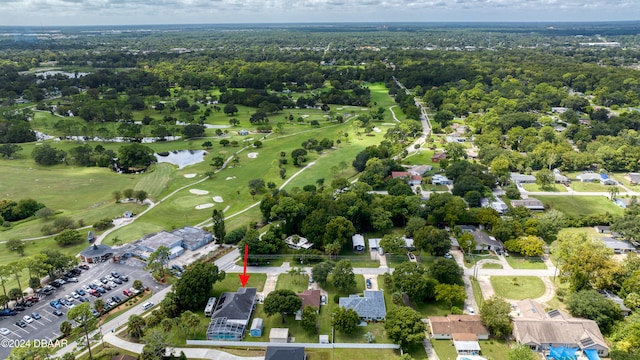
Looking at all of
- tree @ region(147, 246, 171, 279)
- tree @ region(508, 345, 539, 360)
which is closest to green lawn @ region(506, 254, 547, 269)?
tree @ region(508, 345, 539, 360)

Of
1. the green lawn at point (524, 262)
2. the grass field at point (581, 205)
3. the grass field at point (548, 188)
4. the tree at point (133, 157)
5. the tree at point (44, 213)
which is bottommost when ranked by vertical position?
the green lawn at point (524, 262)

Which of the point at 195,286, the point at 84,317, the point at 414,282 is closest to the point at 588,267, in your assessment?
the point at 414,282

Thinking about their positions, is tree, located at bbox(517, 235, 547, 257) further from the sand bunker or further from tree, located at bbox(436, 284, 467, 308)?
the sand bunker

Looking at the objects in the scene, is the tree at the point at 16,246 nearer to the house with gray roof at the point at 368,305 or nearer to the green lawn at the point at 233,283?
the green lawn at the point at 233,283

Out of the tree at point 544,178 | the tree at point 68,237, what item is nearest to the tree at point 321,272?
the tree at point 68,237

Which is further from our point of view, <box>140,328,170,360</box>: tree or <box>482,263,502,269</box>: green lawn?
<box>482,263,502,269</box>: green lawn

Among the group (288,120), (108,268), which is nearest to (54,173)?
(108,268)
